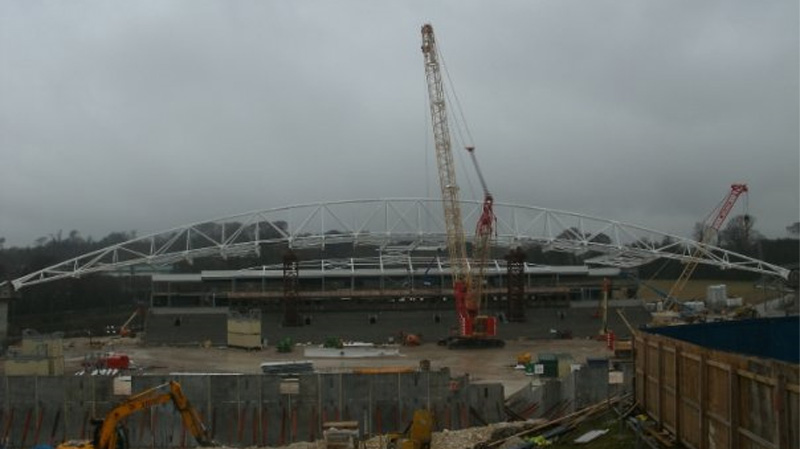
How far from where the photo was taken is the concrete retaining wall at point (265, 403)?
27.1m

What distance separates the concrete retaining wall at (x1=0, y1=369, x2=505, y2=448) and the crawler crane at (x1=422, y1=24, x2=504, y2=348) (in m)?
40.0

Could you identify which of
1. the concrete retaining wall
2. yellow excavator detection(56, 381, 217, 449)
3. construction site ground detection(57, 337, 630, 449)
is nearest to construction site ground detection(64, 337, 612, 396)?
construction site ground detection(57, 337, 630, 449)

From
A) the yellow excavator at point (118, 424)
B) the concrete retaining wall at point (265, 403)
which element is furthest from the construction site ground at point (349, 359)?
the yellow excavator at point (118, 424)

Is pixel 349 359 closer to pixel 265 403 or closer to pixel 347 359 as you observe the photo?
pixel 347 359

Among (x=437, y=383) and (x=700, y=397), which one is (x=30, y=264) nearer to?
(x=437, y=383)

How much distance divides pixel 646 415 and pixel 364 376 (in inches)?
536

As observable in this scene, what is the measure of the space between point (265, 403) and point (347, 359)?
1182 inches

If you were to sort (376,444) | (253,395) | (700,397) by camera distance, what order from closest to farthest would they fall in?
(700,397) → (376,444) → (253,395)

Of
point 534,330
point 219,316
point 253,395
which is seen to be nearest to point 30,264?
point 219,316

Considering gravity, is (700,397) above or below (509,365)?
above

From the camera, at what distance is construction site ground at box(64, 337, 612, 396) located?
158 ft

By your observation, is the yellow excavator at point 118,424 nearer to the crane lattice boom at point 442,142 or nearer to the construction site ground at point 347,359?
the construction site ground at point 347,359

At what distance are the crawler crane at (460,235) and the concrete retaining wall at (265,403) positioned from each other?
40.0 meters

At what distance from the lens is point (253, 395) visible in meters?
27.2
